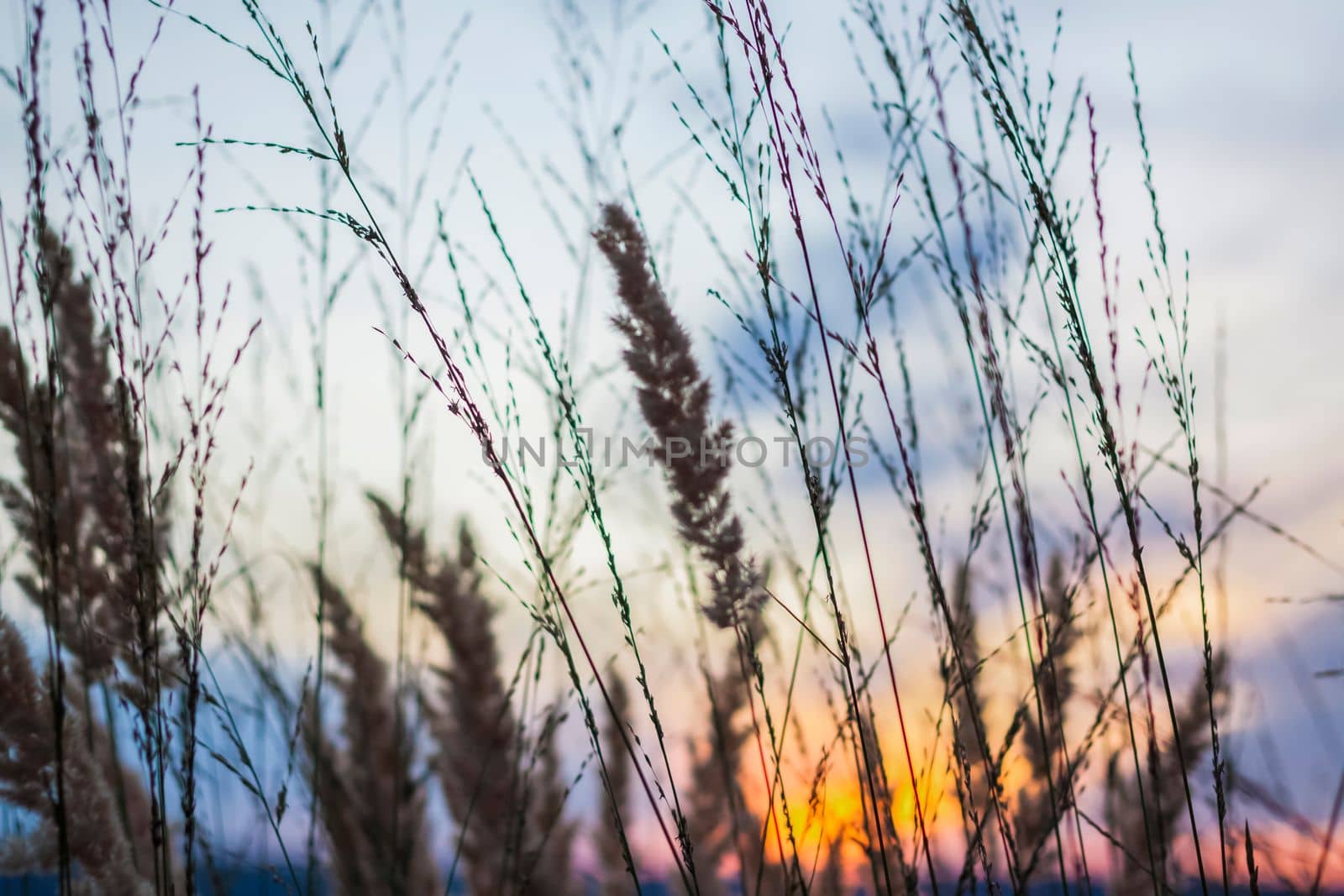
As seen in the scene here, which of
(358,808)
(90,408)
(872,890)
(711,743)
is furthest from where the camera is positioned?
(711,743)

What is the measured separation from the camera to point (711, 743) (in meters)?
2.52

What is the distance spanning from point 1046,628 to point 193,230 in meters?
1.19

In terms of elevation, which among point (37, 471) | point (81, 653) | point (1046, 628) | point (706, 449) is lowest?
point (1046, 628)

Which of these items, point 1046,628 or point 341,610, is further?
point 341,610

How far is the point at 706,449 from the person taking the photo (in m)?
1.34

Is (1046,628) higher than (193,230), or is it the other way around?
(193,230)

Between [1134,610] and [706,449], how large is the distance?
0.61 meters

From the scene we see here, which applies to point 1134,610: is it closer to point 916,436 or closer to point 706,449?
point 916,436

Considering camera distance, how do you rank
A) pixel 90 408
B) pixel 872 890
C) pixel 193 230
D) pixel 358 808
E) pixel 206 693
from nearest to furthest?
1. pixel 193 230
2. pixel 206 693
3. pixel 872 890
4. pixel 90 408
5. pixel 358 808

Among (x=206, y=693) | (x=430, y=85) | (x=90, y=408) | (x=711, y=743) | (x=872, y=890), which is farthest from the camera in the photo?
(x=711, y=743)

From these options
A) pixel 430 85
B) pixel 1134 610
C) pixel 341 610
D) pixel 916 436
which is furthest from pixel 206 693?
pixel 430 85

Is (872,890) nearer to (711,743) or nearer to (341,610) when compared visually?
Result: (711,743)

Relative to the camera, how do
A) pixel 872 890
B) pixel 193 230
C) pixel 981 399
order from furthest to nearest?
pixel 872 890
pixel 981 399
pixel 193 230

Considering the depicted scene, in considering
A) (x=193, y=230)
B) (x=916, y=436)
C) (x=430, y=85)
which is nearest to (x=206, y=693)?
(x=193, y=230)
